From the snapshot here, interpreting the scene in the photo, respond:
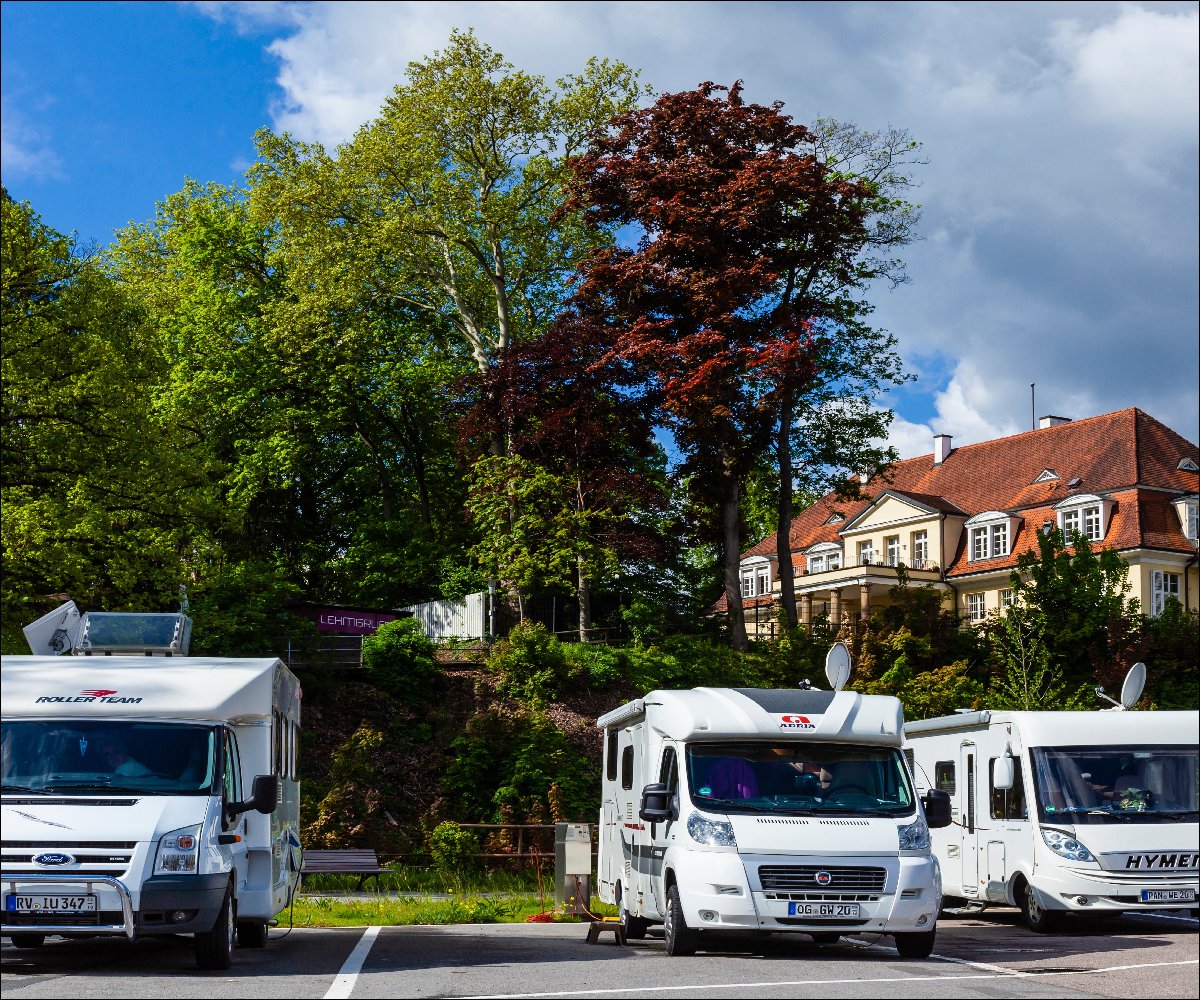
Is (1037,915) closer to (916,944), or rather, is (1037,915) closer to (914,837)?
(916,944)

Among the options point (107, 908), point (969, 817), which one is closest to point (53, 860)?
point (107, 908)

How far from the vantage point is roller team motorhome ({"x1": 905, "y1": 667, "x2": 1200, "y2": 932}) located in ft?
58.9

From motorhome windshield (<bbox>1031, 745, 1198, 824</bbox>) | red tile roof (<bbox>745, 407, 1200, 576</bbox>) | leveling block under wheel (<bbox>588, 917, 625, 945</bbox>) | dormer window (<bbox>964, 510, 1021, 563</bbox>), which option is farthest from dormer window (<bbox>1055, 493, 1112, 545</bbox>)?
leveling block under wheel (<bbox>588, 917, 625, 945</bbox>)

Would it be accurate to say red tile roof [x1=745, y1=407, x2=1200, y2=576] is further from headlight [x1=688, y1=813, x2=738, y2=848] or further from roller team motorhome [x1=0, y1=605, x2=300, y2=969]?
roller team motorhome [x1=0, y1=605, x2=300, y2=969]

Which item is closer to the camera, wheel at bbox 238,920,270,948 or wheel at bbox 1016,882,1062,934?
wheel at bbox 238,920,270,948

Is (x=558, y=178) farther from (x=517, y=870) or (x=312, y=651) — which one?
(x=517, y=870)

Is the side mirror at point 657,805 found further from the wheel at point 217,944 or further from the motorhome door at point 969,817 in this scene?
the motorhome door at point 969,817

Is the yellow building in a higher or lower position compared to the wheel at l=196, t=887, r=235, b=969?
higher

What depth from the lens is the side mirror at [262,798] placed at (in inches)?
568

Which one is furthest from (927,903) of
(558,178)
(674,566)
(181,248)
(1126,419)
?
(1126,419)

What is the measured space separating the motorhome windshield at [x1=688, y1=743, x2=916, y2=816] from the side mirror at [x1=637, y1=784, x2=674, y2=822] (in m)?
0.26

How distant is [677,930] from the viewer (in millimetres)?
15078

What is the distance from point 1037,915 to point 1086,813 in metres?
1.44

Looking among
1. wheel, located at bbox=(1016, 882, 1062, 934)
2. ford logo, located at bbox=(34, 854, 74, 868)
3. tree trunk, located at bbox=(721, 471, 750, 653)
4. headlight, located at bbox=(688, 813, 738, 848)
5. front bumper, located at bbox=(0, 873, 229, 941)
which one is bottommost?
wheel, located at bbox=(1016, 882, 1062, 934)
